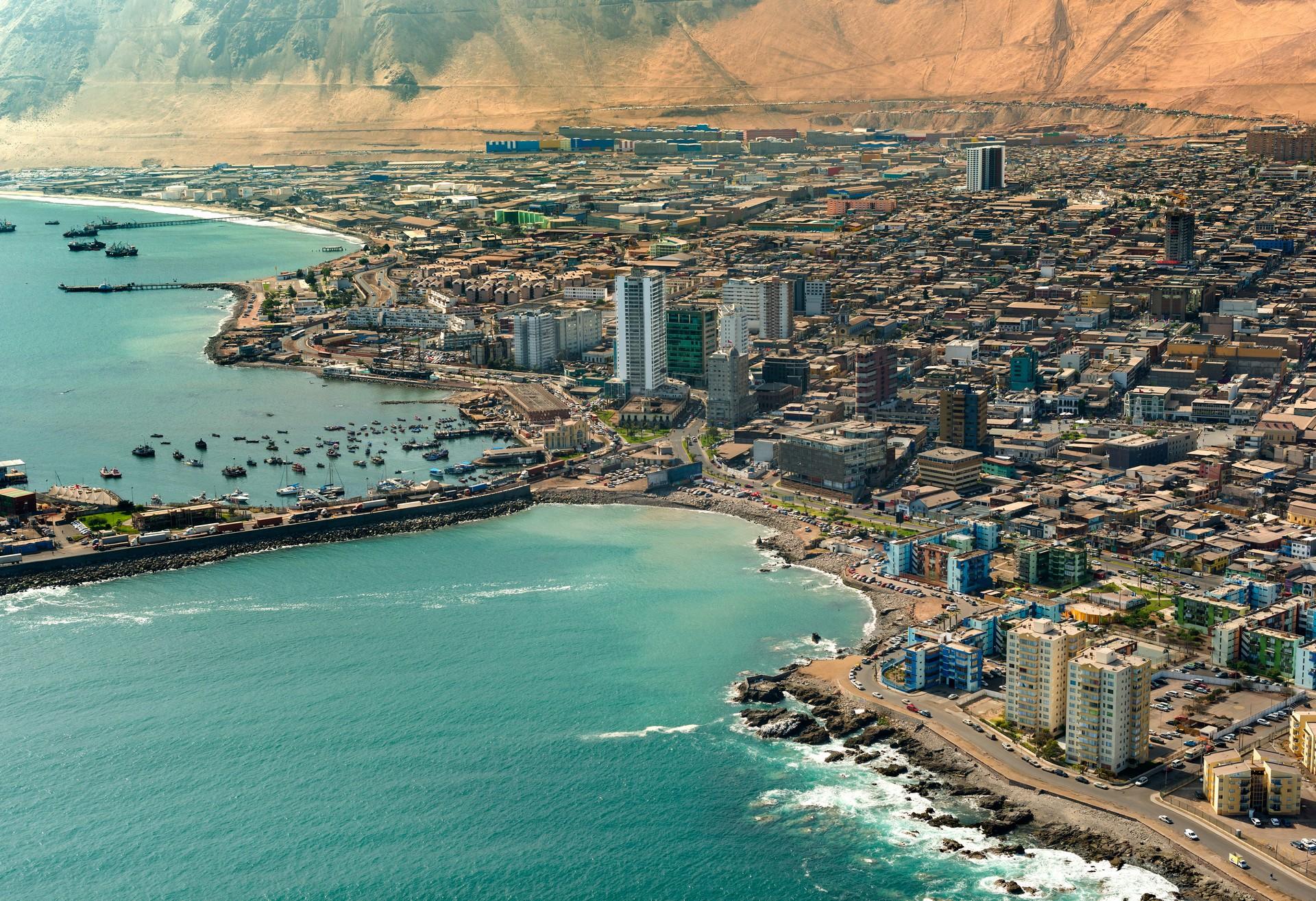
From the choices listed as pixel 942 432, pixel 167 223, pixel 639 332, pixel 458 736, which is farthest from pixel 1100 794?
pixel 167 223

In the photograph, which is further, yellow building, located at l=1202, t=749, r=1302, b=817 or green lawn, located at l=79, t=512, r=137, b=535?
green lawn, located at l=79, t=512, r=137, b=535

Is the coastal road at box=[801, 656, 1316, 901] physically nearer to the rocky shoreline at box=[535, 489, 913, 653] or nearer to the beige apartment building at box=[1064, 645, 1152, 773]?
the beige apartment building at box=[1064, 645, 1152, 773]

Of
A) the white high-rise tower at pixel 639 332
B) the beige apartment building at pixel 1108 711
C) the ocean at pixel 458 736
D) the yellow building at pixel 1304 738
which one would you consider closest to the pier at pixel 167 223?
the white high-rise tower at pixel 639 332

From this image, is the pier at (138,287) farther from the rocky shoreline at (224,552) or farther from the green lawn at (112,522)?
the rocky shoreline at (224,552)

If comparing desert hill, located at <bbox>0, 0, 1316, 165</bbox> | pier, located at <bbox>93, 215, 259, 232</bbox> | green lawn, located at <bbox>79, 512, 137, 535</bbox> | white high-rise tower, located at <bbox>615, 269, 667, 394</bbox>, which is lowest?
green lawn, located at <bbox>79, 512, 137, 535</bbox>

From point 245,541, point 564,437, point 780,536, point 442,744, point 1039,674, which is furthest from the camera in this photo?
point 564,437

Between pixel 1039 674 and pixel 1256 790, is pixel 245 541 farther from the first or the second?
pixel 1256 790

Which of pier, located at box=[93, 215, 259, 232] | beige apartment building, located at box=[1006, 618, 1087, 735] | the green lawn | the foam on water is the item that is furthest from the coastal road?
pier, located at box=[93, 215, 259, 232]
